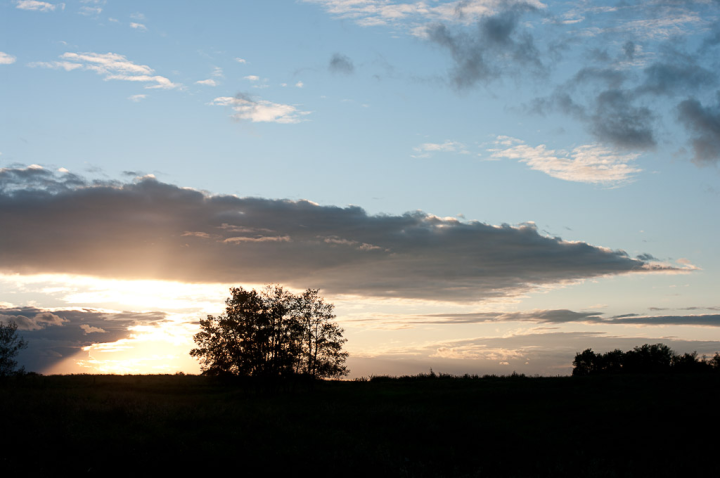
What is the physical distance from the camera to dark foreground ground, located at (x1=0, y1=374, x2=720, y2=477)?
22.8 metres

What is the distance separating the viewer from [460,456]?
92.3 feet

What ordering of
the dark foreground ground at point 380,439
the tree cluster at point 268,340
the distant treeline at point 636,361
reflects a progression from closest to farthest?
the dark foreground ground at point 380,439, the tree cluster at point 268,340, the distant treeline at point 636,361

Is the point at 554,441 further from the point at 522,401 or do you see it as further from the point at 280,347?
the point at 280,347

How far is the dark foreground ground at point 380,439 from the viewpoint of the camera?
22.8m

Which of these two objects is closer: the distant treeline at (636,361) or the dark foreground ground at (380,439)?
the dark foreground ground at (380,439)

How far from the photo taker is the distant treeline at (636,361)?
9862 centimetres

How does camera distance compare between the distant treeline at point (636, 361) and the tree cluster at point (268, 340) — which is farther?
the distant treeline at point (636, 361)

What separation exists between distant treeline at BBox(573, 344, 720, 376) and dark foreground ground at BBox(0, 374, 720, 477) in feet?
183

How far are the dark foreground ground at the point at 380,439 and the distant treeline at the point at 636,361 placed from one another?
Result: 183 ft

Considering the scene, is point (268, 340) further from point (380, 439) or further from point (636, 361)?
point (636, 361)

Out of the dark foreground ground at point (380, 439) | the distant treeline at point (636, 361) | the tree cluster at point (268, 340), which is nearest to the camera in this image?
the dark foreground ground at point (380, 439)

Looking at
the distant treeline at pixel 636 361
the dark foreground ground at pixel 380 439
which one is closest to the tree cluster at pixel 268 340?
the dark foreground ground at pixel 380 439

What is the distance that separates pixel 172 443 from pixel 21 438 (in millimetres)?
6791

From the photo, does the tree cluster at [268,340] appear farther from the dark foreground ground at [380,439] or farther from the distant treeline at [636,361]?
the distant treeline at [636,361]
